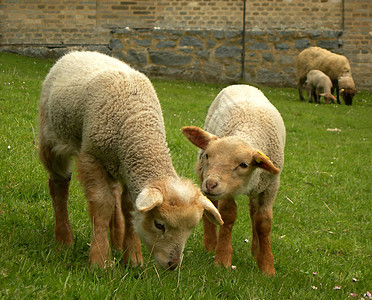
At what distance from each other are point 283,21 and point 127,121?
691 inches

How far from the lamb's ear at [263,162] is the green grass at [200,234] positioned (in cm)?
85

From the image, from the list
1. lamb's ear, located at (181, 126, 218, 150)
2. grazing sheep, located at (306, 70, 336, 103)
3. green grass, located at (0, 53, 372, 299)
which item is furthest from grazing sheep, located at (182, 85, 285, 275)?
grazing sheep, located at (306, 70, 336, 103)

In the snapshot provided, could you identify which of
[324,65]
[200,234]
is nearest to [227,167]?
[200,234]

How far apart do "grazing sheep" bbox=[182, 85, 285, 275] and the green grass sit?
21 centimetres

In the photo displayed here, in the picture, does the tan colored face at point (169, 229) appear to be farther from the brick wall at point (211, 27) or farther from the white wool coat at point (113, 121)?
the brick wall at point (211, 27)

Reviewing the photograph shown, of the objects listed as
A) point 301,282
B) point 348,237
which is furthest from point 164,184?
point 348,237

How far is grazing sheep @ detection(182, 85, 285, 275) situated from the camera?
4117 mm

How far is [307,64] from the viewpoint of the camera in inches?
721

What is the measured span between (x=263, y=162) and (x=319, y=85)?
13.9 metres

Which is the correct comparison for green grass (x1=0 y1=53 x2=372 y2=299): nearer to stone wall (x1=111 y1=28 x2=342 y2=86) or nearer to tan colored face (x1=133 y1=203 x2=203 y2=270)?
tan colored face (x1=133 y1=203 x2=203 y2=270)

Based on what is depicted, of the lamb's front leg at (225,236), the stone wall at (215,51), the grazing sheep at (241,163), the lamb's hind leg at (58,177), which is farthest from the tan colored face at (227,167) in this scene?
the stone wall at (215,51)

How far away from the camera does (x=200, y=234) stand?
5289 mm

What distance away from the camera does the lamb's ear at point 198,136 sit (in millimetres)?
4391

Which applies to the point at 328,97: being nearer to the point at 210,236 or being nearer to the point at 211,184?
the point at 210,236
